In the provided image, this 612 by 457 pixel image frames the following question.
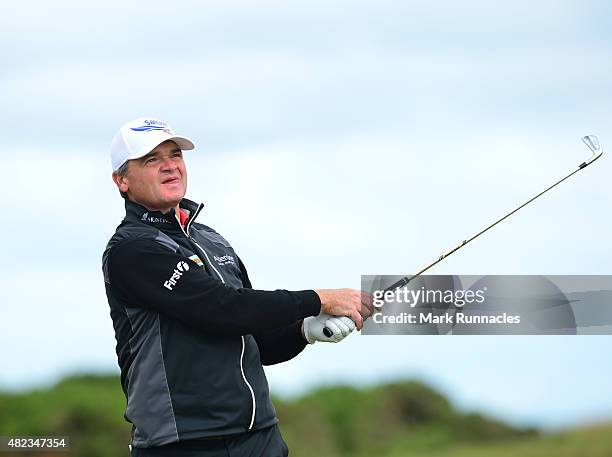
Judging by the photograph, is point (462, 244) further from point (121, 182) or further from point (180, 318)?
point (121, 182)

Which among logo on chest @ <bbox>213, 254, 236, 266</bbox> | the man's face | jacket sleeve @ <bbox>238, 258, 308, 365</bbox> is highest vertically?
the man's face

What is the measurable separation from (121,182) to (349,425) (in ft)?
25.0

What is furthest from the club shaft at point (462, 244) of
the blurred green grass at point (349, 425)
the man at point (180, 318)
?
the blurred green grass at point (349, 425)

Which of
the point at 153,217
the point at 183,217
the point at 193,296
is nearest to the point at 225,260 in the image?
the point at 183,217

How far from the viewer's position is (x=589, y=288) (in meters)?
7.11

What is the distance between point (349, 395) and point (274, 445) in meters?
7.17

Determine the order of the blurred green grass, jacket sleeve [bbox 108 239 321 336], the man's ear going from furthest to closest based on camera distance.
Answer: the blurred green grass, the man's ear, jacket sleeve [bbox 108 239 321 336]

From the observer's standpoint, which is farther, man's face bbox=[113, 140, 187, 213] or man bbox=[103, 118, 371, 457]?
man's face bbox=[113, 140, 187, 213]

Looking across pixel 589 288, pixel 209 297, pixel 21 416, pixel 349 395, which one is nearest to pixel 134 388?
pixel 209 297

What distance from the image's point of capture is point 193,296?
4145 millimetres

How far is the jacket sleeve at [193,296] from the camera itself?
13.6 ft

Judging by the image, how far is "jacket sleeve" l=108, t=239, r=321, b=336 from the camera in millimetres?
4141

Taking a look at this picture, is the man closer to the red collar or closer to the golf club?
the red collar

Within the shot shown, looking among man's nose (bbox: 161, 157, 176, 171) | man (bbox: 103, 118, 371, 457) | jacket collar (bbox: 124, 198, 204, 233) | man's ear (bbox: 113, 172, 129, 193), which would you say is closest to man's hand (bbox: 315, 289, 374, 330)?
man (bbox: 103, 118, 371, 457)
